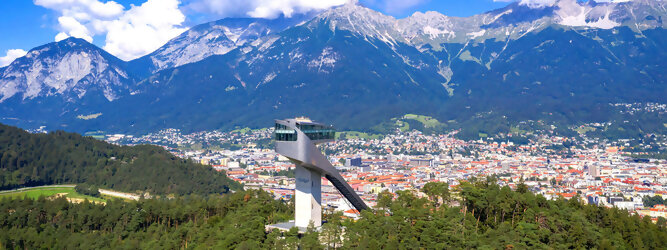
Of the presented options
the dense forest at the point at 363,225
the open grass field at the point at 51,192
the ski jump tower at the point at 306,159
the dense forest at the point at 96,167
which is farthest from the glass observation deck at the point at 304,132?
the dense forest at the point at 96,167

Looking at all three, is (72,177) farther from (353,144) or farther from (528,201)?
(353,144)

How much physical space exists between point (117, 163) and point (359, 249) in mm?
76072

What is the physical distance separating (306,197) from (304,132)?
5421 millimetres

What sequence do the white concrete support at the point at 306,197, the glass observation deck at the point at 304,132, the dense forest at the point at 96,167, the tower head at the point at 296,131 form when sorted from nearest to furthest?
the tower head at the point at 296,131, the glass observation deck at the point at 304,132, the white concrete support at the point at 306,197, the dense forest at the point at 96,167

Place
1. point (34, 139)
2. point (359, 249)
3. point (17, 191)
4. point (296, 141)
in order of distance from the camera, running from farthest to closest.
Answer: point (34, 139) → point (17, 191) → point (296, 141) → point (359, 249)

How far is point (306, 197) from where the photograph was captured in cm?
4591

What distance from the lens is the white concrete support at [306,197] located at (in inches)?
1801

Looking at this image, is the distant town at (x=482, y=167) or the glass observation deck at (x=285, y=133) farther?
the distant town at (x=482, y=167)

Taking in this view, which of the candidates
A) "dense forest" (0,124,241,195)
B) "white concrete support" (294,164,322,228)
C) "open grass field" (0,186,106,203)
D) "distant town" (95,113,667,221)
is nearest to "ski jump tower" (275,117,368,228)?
"white concrete support" (294,164,322,228)

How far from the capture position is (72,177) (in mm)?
99938

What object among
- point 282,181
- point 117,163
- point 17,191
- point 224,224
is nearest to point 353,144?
point 282,181

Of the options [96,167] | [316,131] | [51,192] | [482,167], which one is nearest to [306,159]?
[316,131]

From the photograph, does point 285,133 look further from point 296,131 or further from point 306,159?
point 306,159

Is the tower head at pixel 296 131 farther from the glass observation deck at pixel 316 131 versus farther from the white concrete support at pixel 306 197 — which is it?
the white concrete support at pixel 306 197
